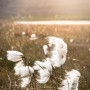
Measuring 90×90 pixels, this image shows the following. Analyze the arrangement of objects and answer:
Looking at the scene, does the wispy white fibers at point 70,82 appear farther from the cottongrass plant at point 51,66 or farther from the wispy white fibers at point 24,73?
the wispy white fibers at point 24,73

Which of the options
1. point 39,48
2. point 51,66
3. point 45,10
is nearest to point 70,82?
point 51,66

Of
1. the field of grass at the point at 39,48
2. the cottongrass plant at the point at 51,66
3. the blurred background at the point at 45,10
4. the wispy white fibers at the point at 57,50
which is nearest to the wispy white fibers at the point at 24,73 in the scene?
the cottongrass plant at the point at 51,66

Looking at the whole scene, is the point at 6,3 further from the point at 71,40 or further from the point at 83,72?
the point at 83,72

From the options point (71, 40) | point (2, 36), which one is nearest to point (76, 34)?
point (71, 40)

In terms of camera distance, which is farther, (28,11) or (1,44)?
(28,11)

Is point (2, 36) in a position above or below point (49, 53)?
below

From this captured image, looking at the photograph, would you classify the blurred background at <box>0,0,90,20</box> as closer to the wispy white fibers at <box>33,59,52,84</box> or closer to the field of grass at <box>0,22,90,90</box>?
the field of grass at <box>0,22,90,90</box>

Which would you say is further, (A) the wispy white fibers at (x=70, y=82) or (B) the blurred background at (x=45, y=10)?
(B) the blurred background at (x=45, y=10)
